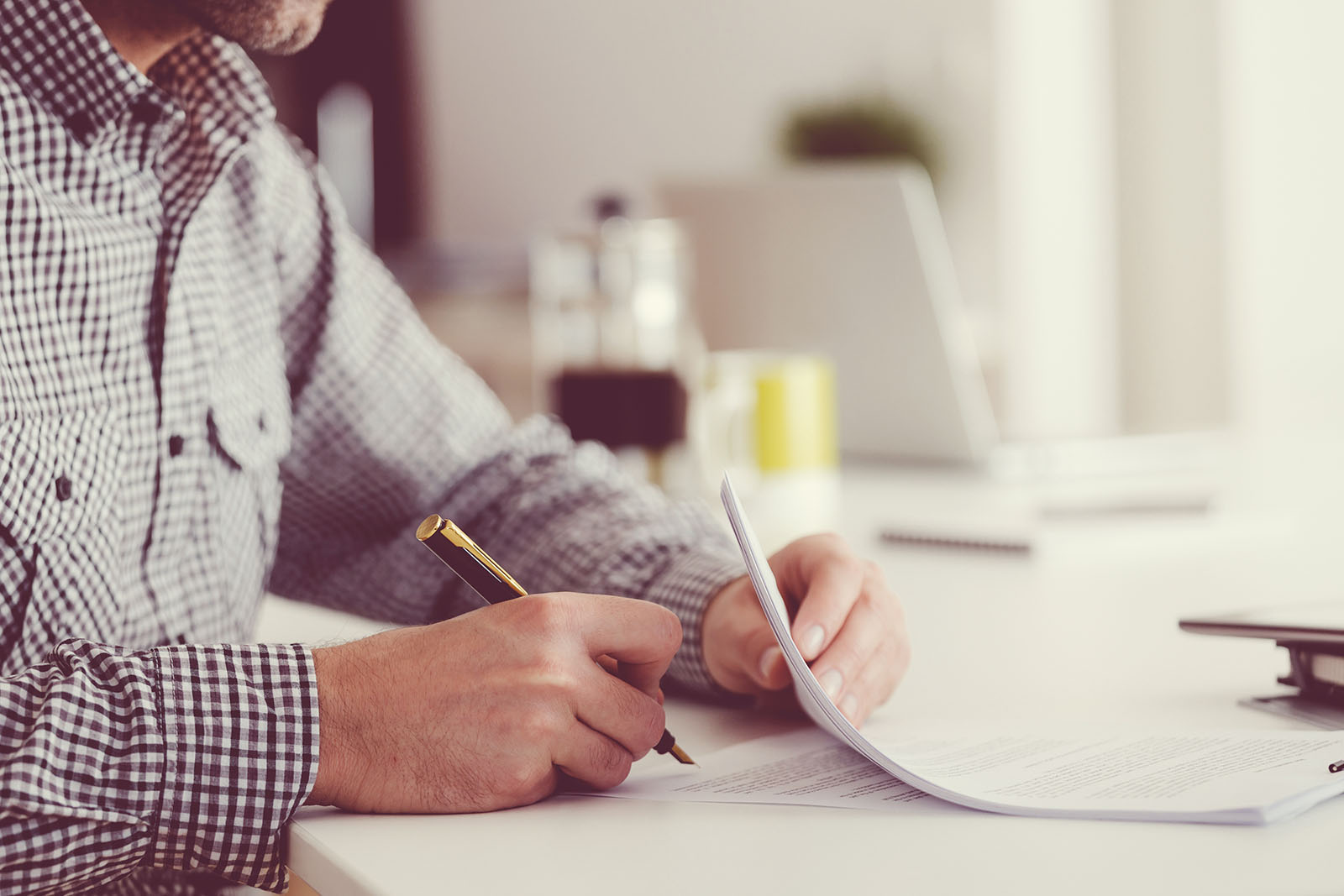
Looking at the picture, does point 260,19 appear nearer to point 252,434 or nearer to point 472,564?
point 252,434

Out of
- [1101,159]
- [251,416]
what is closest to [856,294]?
[251,416]

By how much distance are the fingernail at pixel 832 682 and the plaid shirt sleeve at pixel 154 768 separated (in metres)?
0.23

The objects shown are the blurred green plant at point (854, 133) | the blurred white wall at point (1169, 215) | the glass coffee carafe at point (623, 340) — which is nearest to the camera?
the glass coffee carafe at point (623, 340)

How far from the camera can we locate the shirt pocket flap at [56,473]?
788 mm

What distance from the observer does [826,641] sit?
27.1 inches

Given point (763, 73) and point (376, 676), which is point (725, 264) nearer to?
point (376, 676)

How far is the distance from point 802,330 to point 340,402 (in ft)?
2.67

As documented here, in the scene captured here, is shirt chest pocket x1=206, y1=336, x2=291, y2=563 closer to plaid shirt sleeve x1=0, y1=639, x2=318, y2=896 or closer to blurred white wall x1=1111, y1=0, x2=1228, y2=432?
plaid shirt sleeve x1=0, y1=639, x2=318, y2=896

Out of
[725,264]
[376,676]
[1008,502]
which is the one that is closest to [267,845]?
[376,676]

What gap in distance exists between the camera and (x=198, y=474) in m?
0.94

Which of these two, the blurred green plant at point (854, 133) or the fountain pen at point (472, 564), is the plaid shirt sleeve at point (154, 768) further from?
the blurred green plant at point (854, 133)

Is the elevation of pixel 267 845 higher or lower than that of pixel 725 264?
lower

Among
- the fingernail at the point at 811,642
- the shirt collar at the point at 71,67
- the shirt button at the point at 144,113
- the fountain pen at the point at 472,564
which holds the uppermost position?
the shirt collar at the point at 71,67

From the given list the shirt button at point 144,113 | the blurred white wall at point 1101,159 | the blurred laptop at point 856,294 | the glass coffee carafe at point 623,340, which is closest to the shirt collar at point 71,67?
the shirt button at point 144,113
